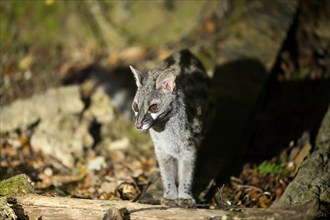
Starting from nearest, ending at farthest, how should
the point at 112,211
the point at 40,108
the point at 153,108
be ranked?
the point at 112,211 → the point at 153,108 → the point at 40,108

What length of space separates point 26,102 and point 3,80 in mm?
1716

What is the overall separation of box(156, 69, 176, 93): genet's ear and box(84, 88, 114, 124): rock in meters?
3.61

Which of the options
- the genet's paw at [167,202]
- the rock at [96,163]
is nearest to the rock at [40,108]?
the rock at [96,163]

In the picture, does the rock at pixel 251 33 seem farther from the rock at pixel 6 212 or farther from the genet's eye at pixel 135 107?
the rock at pixel 6 212

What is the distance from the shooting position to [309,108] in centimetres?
888

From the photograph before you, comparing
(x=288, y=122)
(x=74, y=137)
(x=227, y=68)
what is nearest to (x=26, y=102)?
(x=74, y=137)

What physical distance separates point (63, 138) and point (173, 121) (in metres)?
3.13

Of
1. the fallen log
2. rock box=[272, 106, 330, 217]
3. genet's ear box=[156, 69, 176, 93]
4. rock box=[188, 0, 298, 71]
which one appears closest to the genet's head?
genet's ear box=[156, 69, 176, 93]

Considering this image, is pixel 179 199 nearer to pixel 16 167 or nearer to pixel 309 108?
pixel 16 167

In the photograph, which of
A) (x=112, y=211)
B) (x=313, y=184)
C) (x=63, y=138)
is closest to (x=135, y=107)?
(x=112, y=211)

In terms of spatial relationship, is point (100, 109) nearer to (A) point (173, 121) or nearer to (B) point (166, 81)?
(A) point (173, 121)

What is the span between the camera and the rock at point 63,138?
819cm

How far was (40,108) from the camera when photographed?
8875 mm

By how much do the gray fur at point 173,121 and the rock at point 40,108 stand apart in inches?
112
